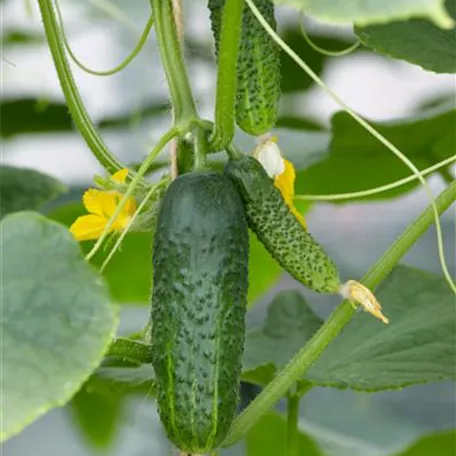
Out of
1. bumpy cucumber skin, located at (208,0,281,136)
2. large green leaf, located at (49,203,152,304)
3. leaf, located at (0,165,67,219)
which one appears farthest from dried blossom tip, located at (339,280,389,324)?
large green leaf, located at (49,203,152,304)

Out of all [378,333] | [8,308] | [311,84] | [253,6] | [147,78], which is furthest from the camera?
[147,78]

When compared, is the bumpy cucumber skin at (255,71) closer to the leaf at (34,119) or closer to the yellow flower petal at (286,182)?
the yellow flower petal at (286,182)

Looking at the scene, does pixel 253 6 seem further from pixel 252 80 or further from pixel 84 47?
pixel 84 47

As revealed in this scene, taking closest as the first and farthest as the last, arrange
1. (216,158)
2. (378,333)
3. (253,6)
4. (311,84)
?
(253,6)
(378,333)
(216,158)
(311,84)

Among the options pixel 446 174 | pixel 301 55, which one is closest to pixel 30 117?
pixel 301 55

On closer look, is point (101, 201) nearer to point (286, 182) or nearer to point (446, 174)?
point (286, 182)

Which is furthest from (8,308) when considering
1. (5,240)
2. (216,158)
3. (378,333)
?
(216,158)

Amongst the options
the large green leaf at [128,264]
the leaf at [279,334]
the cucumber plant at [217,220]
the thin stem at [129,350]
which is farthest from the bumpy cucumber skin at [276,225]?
the large green leaf at [128,264]
